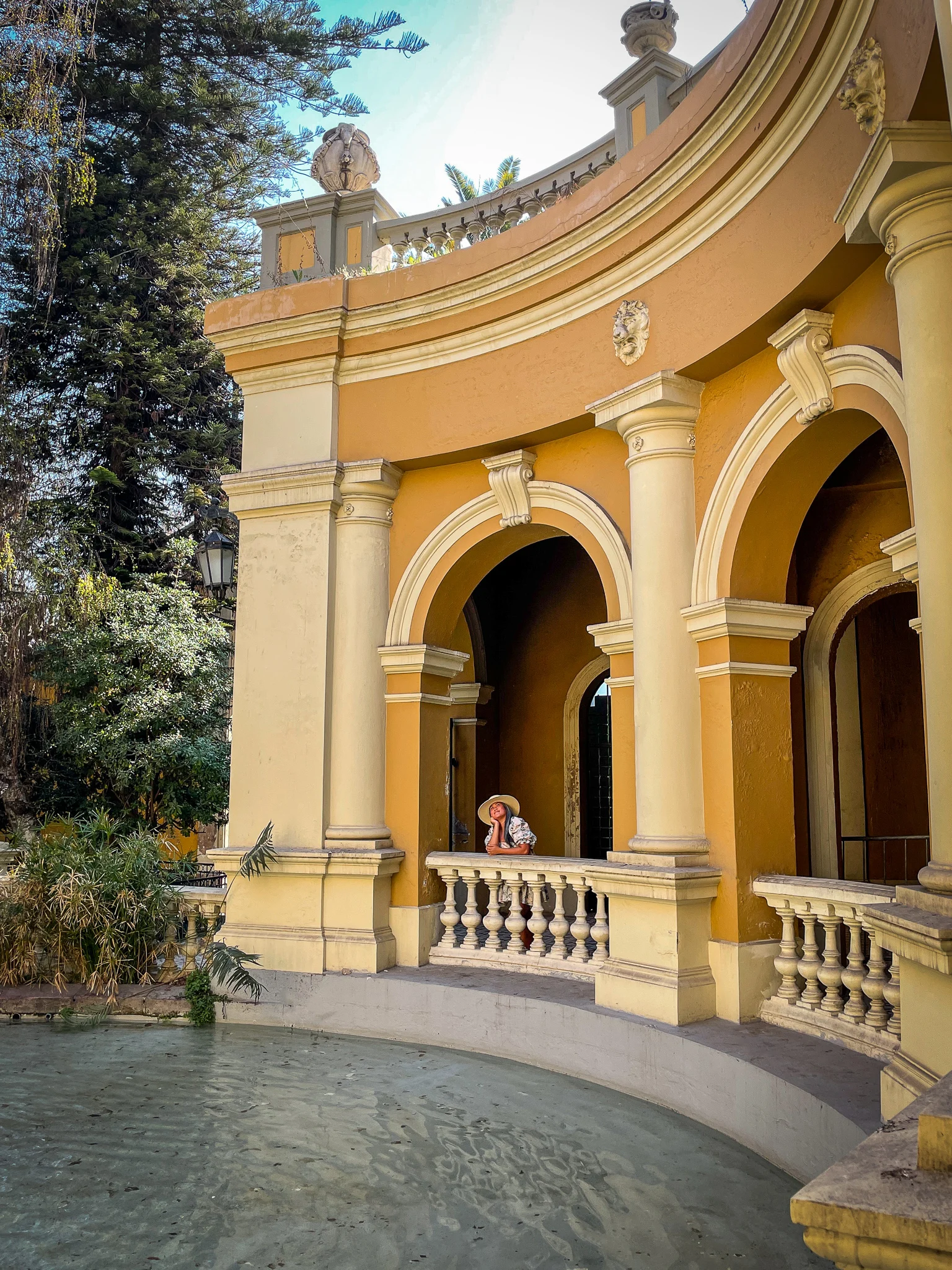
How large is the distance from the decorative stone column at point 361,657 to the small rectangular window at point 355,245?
6.25 ft

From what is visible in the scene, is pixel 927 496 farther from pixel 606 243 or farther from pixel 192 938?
pixel 192 938

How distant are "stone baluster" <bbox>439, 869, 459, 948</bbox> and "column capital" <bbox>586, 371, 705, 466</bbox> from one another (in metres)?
3.30

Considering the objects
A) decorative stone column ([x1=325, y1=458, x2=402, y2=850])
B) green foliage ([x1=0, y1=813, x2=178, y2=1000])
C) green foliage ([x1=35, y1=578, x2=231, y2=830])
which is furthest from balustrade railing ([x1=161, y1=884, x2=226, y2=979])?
green foliage ([x1=35, y1=578, x2=231, y2=830])

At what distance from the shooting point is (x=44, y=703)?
44.2 ft

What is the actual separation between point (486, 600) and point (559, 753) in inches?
70.1

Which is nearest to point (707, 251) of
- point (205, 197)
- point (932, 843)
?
point (932, 843)


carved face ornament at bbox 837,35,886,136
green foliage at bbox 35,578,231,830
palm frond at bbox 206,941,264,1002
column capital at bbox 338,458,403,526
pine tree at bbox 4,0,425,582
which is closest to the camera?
carved face ornament at bbox 837,35,886,136

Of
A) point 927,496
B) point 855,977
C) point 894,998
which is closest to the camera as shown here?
point 927,496

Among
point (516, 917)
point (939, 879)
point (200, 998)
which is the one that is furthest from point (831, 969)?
point (200, 998)

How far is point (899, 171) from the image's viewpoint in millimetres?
3893

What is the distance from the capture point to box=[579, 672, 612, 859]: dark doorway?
10469 mm

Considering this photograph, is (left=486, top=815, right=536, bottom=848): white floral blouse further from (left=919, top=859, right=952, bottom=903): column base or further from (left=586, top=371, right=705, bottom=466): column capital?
(left=919, top=859, right=952, bottom=903): column base

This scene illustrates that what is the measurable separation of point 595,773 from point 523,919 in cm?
332

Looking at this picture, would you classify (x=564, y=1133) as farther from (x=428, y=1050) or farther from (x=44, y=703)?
(x=44, y=703)
